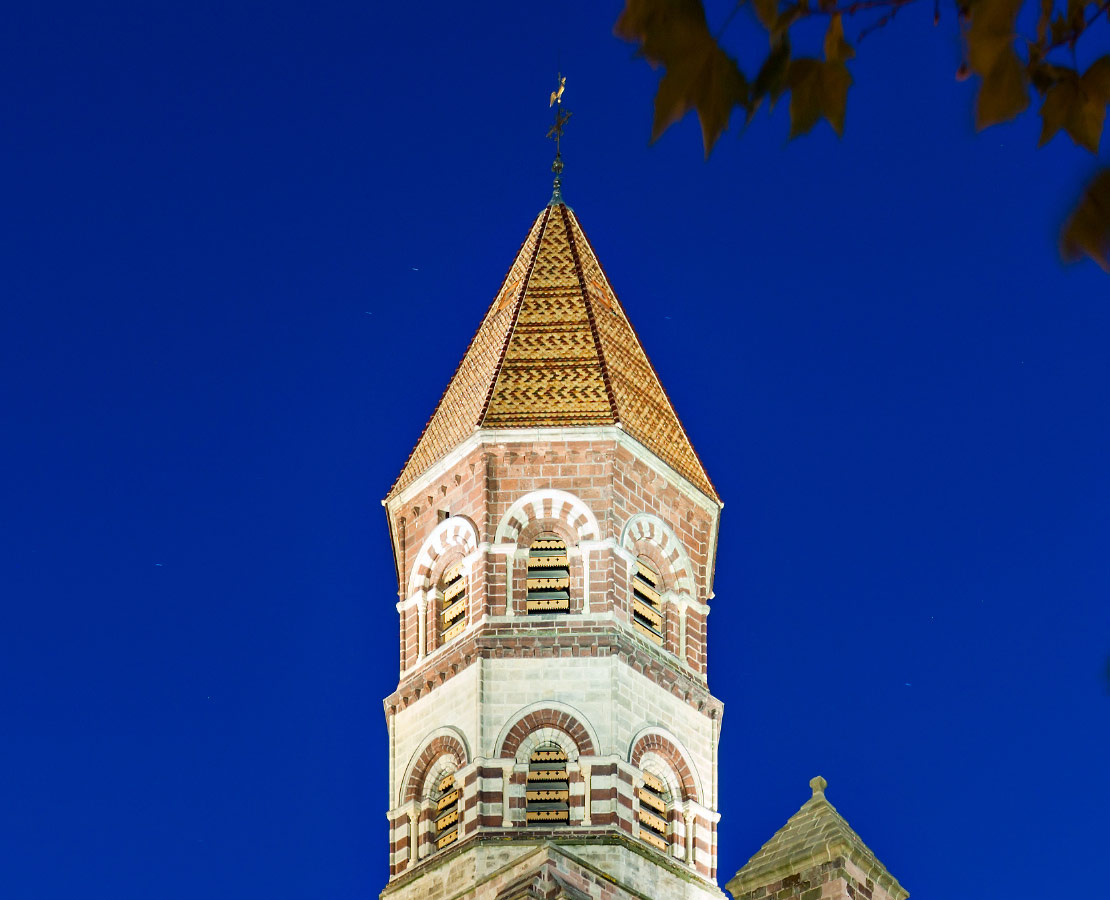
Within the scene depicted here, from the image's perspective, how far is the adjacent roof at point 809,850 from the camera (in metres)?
27.6

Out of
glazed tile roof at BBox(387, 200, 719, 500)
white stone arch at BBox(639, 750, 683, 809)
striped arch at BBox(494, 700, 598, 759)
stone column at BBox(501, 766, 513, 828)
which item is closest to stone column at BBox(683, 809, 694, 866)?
white stone arch at BBox(639, 750, 683, 809)

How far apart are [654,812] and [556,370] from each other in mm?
7690

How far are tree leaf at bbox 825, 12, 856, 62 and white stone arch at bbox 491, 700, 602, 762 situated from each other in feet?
93.0

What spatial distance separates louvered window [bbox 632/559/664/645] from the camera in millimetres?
38281

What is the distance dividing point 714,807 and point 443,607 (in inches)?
214

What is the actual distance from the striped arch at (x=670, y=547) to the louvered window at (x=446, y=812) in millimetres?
5031

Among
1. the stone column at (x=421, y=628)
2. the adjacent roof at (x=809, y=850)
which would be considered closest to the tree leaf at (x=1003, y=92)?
the adjacent roof at (x=809, y=850)

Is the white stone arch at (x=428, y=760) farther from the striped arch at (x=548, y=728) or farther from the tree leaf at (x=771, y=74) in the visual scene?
the tree leaf at (x=771, y=74)

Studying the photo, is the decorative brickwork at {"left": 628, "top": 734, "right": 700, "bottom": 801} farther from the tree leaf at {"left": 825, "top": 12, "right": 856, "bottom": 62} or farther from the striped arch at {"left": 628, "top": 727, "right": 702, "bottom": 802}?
the tree leaf at {"left": 825, "top": 12, "right": 856, "bottom": 62}

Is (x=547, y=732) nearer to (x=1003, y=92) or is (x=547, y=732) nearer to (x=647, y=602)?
(x=647, y=602)

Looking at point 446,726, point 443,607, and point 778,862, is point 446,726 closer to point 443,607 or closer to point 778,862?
point 443,607

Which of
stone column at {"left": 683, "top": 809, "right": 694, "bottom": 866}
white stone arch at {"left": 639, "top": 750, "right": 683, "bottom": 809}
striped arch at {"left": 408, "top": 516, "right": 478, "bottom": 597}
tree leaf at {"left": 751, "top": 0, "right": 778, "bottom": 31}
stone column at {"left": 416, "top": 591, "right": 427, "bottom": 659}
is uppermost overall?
striped arch at {"left": 408, "top": 516, "right": 478, "bottom": 597}

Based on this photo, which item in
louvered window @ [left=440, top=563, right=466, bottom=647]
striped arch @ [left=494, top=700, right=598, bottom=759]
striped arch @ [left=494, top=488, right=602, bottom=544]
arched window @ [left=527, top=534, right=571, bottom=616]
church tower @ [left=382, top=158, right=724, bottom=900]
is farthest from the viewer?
louvered window @ [left=440, top=563, right=466, bottom=647]

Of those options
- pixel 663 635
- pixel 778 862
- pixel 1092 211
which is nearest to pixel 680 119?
pixel 1092 211
